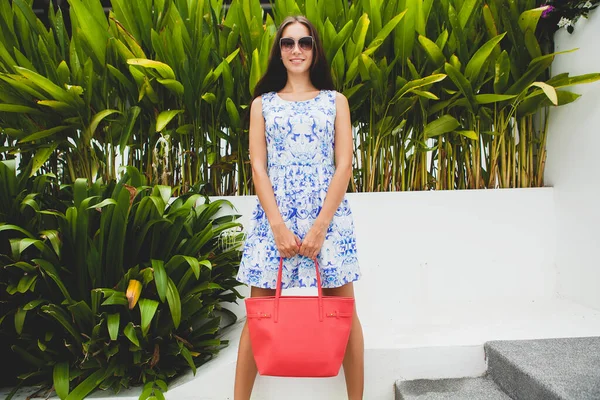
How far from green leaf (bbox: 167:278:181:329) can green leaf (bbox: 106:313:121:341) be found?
5.7 inches

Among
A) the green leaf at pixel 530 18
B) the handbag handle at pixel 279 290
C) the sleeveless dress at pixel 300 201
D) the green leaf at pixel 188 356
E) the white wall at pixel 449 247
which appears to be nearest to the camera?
the handbag handle at pixel 279 290

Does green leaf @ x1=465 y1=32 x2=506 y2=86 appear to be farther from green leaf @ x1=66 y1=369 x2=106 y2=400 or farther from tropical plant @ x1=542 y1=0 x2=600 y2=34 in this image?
green leaf @ x1=66 y1=369 x2=106 y2=400

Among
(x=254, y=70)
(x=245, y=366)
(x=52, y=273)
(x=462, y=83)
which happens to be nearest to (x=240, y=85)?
(x=254, y=70)

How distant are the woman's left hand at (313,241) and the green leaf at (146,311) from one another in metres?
0.44

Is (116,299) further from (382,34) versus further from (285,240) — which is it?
(382,34)

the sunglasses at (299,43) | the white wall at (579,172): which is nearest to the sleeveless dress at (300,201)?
the sunglasses at (299,43)

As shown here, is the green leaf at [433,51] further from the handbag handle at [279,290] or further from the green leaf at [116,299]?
the green leaf at [116,299]

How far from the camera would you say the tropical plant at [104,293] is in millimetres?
1285

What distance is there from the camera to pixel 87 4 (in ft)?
5.94

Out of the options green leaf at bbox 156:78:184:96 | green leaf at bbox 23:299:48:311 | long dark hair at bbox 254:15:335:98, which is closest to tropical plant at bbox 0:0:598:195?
green leaf at bbox 156:78:184:96

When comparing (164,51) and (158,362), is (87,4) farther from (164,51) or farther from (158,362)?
(158,362)

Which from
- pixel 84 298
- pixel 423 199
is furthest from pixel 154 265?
pixel 423 199

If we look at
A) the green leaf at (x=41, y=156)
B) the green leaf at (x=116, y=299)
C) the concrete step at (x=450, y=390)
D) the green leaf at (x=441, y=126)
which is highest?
the green leaf at (x=441, y=126)

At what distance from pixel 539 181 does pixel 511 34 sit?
0.64 metres
